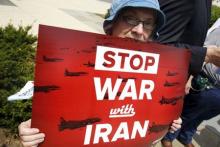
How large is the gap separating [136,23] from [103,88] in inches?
16.1

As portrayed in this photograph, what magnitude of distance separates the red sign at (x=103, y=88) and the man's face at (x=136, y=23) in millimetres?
114

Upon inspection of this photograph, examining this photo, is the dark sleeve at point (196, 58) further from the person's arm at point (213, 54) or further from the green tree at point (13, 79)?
the green tree at point (13, 79)

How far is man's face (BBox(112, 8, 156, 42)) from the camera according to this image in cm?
214

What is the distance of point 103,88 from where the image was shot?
194 centimetres

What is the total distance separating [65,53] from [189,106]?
2244mm

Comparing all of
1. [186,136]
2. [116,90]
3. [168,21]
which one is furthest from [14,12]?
[116,90]

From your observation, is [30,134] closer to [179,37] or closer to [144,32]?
[144,32]

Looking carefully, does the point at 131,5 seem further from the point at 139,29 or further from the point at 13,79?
the point at 13,79

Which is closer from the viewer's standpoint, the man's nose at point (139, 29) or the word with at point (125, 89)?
the word with at point (125, 89)

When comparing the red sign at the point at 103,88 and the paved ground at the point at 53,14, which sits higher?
the paved ground at the point at 53,14

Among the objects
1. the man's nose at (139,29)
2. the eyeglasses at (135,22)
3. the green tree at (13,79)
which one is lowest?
the green tree at (13,79)

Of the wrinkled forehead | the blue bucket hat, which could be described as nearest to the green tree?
the blue bucket hat

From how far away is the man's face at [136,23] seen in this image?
7.02ft

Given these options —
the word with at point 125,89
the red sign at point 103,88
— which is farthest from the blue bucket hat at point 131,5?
the word with at point 125,89
